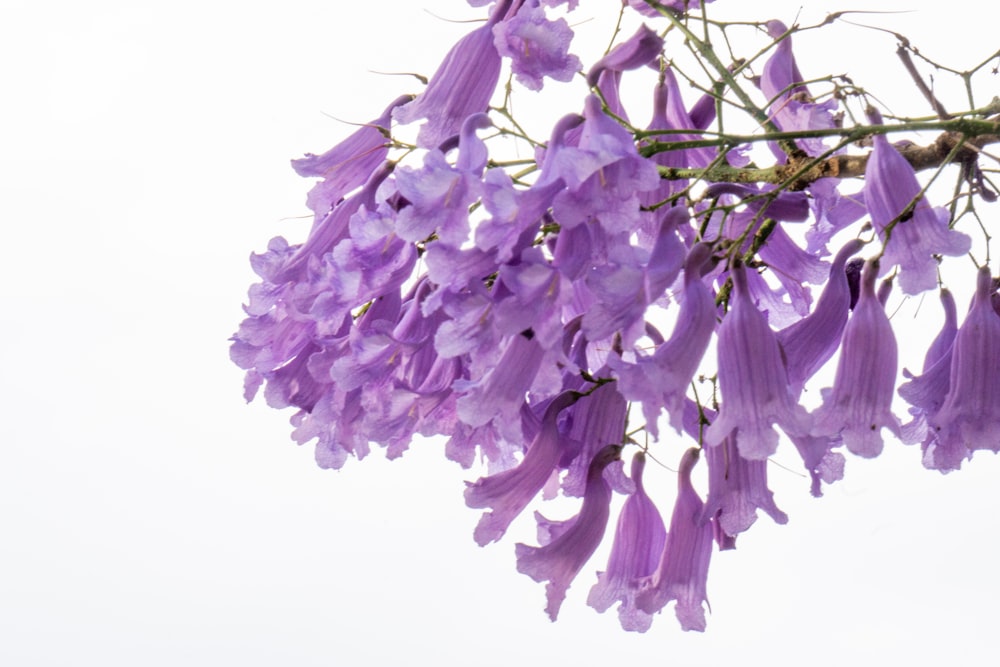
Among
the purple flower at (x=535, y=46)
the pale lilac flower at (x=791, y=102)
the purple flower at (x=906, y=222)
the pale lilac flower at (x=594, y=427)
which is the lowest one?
the pale lilac flower at (x=594, y=427)

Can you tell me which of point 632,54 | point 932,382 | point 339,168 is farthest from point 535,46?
point 932,382

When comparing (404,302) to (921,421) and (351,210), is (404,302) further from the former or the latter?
(921,421)

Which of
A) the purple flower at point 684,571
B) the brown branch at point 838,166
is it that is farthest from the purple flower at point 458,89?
the purple flower at point 684,571

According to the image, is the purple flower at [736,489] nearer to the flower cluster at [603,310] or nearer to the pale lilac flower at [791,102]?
the flower cluster at [603,310]

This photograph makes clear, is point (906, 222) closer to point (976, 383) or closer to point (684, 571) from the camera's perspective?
point (976, 383)

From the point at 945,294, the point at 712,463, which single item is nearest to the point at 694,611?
the point at 712,463
